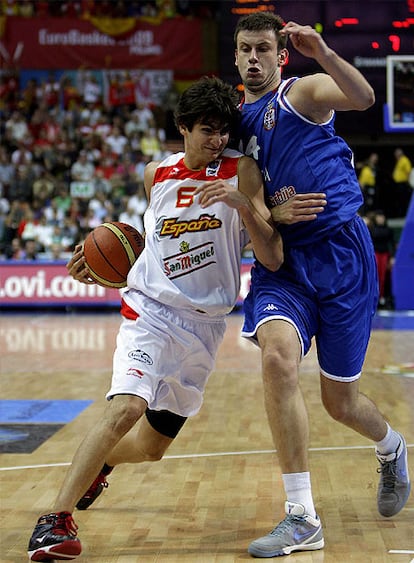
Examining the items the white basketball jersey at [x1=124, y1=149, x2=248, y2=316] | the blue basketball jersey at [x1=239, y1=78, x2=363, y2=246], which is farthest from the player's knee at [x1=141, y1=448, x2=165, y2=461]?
the blue basketball jersey at [x1=239, y1=78, x2=363, y2=246]

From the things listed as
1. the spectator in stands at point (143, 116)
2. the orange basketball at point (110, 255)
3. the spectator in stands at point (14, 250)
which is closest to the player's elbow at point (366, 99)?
the orange basketball at point (110, 255)

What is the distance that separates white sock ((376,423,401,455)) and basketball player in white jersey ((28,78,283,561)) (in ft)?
3.15

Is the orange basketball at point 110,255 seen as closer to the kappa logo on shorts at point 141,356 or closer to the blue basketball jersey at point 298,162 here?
the kappa logo on shorts at point 141,356

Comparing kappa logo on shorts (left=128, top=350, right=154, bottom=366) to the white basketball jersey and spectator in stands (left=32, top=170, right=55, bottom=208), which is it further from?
spectator in stands (left=32, top=170, right=55, bottom=208)

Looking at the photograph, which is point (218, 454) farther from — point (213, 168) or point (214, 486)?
point (213, 168)

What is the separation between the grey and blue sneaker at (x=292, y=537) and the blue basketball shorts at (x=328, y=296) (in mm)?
671

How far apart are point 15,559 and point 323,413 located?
13.2 ft

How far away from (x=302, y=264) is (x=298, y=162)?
1.51 ft

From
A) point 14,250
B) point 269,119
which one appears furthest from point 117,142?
point 269,119

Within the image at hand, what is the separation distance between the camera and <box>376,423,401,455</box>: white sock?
4.83 meters

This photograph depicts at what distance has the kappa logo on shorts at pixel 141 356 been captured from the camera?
14.1ft

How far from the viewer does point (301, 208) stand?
4285mm

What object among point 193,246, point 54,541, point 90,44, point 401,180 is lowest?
point 54,541

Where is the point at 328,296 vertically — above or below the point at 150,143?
below
